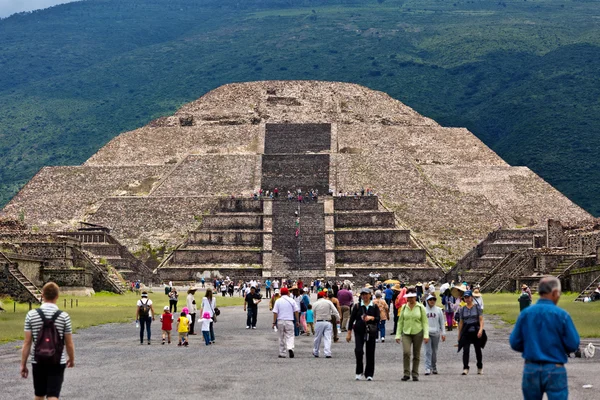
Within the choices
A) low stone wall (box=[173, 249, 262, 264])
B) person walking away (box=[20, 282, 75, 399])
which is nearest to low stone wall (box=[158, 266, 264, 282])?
low stone wall (box=[173, 249, 262, 264])

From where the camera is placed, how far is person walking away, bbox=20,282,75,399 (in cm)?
1102

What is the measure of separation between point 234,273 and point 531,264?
1540 cm

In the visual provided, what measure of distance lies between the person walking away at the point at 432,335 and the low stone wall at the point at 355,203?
142ft

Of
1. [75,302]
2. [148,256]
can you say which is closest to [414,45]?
[148,256]

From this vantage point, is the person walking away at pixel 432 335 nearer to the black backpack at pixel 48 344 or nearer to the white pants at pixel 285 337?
the white pants at pixel 285 337

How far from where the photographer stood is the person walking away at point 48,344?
1102cm

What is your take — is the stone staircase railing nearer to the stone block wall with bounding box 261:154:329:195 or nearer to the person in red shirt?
the stone block wall with bounding box 261:154:329:195

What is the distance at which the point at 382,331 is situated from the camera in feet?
79.9

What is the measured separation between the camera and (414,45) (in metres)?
163

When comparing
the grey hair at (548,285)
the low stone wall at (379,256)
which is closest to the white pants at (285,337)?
the grey hair at (548,285)

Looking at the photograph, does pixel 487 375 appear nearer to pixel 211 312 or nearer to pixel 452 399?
pixel 452 399

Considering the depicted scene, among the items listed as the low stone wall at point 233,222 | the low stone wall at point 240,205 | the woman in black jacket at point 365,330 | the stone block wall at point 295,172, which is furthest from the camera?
the stone block wall at point 295,172

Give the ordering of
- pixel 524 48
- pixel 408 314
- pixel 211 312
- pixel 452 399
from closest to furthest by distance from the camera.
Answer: pixel 452 399
pixel 408 314
pixel 211 312
pixel 524 48

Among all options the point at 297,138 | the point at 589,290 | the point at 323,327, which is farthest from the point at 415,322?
the point at 297,138
